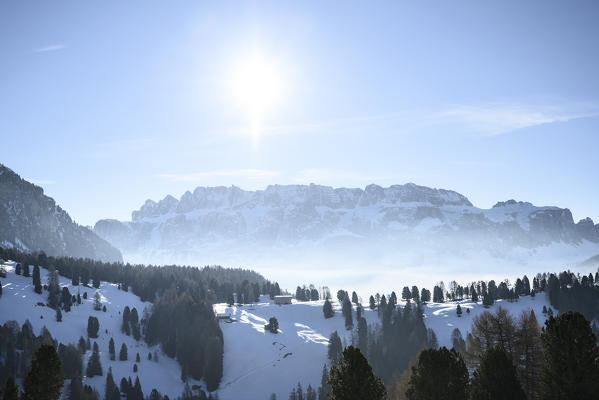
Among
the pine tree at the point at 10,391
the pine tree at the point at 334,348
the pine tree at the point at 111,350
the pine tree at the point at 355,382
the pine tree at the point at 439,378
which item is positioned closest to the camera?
the pine tree at the point at 10,391

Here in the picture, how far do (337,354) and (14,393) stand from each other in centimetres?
15165

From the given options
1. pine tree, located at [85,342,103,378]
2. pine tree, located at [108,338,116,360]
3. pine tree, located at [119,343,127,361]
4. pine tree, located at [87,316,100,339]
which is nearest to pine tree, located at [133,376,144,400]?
pine tree, located at [85,342,103,378]

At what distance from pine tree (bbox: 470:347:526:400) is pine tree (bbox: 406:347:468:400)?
5.32ft

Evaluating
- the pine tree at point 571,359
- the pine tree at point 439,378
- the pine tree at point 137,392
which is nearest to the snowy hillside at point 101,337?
the pine tree at point 137,392

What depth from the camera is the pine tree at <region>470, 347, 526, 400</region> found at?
3991cm

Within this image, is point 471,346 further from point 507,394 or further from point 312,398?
point 312,398

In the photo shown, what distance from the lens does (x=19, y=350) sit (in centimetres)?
15812

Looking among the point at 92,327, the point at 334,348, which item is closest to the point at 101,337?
the point at 92,327

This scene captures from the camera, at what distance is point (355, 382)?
3584cm

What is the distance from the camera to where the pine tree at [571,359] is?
37.8 metres

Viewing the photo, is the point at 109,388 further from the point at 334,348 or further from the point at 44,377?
the point at 44,377

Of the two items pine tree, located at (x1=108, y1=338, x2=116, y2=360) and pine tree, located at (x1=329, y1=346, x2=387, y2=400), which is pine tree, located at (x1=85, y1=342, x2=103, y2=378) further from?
pine tree, located at (x1=329, y1=346, x2=387, y2=400)

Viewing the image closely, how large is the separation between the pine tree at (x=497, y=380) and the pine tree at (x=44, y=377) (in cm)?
3315

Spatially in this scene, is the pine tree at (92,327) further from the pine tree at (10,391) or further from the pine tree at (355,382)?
the pine tree at (355,382)
